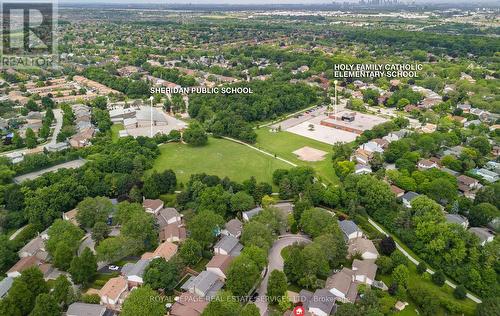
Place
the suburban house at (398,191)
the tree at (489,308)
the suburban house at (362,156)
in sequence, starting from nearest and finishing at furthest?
the tree at (489,308)
the suburban house at (398,191)
the suburban house at (362,156)

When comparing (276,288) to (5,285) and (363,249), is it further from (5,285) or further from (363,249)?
(5,285)

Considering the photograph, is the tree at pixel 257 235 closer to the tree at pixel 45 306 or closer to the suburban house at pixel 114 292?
the suburban house at pixel 114 292

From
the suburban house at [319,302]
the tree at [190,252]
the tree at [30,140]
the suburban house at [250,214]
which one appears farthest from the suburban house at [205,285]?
the tree at [30,140]

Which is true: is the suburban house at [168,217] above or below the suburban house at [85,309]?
above

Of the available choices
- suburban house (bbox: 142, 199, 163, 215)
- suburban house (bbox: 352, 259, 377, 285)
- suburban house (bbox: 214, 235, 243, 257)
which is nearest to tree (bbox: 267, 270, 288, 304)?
suburban house (bbox: 214, 235, 243, 257)

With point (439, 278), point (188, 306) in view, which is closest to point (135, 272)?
point (188, 306)

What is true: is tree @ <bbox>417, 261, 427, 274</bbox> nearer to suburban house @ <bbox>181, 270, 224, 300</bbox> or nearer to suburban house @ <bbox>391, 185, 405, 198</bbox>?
suburban house @ <bbox>391, 185, 405, 198</bbox>

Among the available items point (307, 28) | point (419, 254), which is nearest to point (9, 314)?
point (419, 254)

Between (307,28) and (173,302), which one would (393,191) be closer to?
(173,302)
